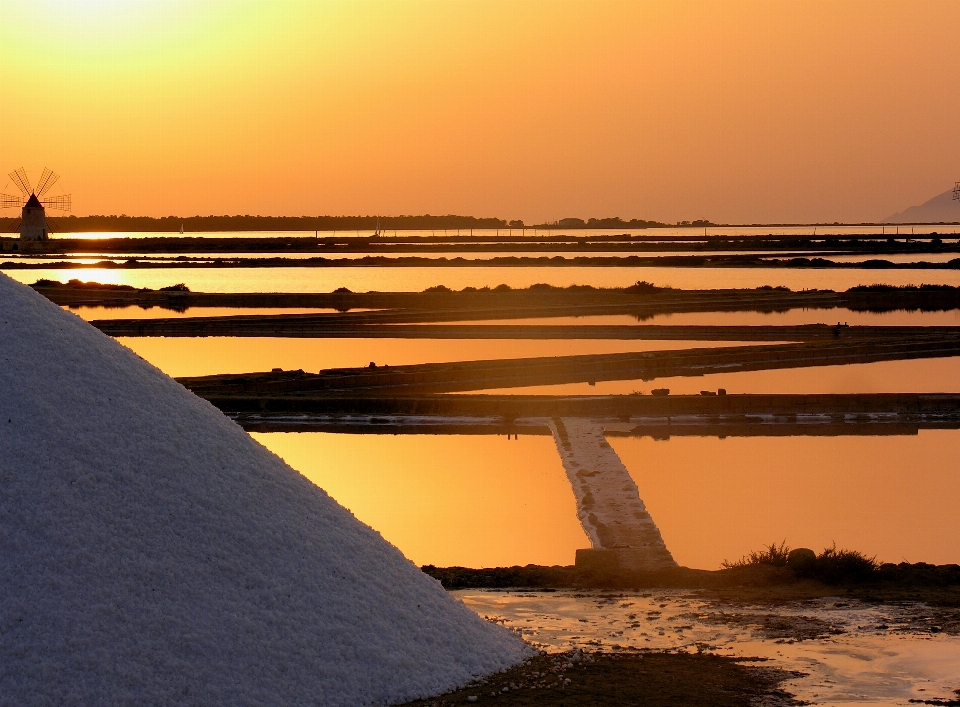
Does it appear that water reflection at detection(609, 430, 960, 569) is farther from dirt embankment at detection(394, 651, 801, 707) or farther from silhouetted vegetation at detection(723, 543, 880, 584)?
dirt embankment at detection(394, 651, 801, 707)

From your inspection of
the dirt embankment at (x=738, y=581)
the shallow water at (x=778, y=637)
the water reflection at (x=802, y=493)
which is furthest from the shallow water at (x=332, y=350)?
the shallow water at (x=778, y=637)

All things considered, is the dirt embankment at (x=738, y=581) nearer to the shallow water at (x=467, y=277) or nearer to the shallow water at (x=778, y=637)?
the shallow water at (x=778, y=637)

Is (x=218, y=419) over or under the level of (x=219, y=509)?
over

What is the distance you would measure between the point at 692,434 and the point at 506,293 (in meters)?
13.0

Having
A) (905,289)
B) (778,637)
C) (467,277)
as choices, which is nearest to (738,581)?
(778,637)

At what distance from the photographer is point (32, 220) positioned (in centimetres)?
4809

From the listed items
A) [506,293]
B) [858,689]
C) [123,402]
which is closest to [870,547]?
[858,689]

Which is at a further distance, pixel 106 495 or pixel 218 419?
pixel 218 419

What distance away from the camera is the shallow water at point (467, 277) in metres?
24.8

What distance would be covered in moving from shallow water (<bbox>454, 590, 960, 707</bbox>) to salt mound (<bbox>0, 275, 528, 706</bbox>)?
1.55 feet

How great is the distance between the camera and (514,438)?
27.8 feet

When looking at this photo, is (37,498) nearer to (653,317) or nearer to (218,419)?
(218,419)

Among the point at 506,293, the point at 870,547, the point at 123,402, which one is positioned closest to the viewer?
the point at 123,402

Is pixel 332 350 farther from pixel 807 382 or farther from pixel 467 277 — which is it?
pixel 467 277
